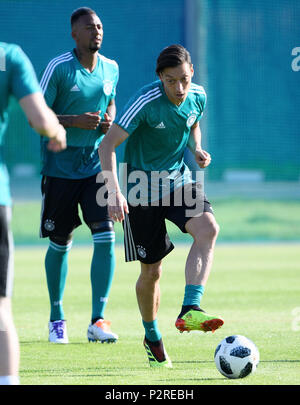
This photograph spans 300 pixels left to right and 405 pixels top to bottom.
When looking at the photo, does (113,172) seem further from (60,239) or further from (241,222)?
(241,222)

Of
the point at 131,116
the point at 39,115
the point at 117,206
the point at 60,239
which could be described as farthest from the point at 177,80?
the point at 60,239

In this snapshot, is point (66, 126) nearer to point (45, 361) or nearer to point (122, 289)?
point (45, 361)

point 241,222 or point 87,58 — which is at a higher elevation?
point 87,58

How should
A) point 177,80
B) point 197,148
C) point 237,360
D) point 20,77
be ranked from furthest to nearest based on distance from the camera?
point 197,148 < point 177,80 < point 237,360 < point 20,77

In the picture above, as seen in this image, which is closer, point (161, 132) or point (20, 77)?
point (20, 77)

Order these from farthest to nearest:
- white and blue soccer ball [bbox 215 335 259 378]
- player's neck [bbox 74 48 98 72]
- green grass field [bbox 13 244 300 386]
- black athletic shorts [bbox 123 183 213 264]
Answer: player's neck [bbox 74 48 98 72]
black athletic shorts [bbox 123 183 213 264]
green grass field [bbox 13 244 300 386]
white and blue soccer ball [bbox 215 335 259 378]

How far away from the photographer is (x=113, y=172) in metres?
6.32

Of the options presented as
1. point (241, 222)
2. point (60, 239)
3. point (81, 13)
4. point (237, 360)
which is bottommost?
point (241, 222)

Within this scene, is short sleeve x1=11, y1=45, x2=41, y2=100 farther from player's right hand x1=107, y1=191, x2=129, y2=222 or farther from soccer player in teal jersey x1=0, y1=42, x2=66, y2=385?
player's right hand x1=107, y1=191, x2=129, y2=222

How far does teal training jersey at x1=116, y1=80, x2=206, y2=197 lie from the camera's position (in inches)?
256

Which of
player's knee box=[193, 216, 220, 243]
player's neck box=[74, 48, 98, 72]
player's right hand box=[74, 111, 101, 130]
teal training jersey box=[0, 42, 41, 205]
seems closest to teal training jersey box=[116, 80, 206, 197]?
player's knee box=[193, 216, 220, 243]

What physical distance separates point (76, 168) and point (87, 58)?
101cm
